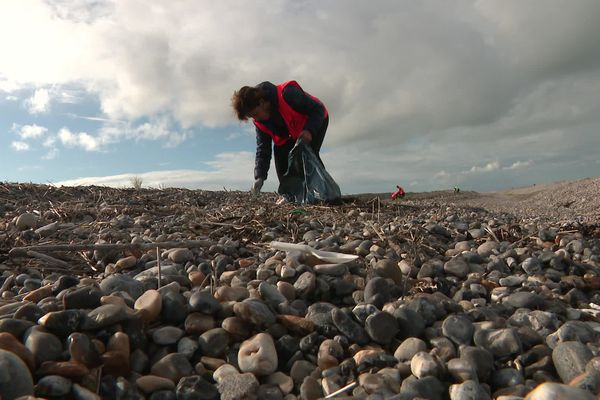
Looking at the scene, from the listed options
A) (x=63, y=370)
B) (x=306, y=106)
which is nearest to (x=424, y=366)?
(x=63, y=370)

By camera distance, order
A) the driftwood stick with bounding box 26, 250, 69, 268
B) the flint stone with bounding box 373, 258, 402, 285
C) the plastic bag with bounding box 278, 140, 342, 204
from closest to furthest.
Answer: the flint stone with bounding box 373, 258, 402, 285 → the driftwood stick with bounding box 26, 250, 69, 268 → the plastic bag with bounding box 278, 140, 342, 204

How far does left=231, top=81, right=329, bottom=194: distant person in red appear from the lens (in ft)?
18.3

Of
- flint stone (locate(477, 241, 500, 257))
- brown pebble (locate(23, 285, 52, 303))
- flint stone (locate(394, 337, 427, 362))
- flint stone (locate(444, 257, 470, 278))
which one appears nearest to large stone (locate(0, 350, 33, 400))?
brown pebble (locate(23, 285, 52, 303))

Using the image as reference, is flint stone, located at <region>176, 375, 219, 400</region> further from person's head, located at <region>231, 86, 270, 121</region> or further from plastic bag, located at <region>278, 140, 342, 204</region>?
person's head, located at <region>231, 86, 270, 121</region>

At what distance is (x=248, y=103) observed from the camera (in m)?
5.55

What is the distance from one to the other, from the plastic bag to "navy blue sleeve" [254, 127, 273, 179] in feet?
1.90

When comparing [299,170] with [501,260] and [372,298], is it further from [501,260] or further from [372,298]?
[372,298]

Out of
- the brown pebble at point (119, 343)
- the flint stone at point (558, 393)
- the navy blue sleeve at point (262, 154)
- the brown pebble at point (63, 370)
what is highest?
the navy blue sleeve at point (262, 154)

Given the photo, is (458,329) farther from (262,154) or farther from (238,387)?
(262,154)

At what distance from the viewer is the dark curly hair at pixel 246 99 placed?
18.0 ft

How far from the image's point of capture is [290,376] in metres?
1.31

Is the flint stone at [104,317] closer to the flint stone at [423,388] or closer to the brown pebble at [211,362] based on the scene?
the brown pebble at [211,362]

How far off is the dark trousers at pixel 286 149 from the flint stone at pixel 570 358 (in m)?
4.70

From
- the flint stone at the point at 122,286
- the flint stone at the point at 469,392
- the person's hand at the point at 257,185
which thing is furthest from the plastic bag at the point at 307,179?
the flint stone at the point at 469,392
